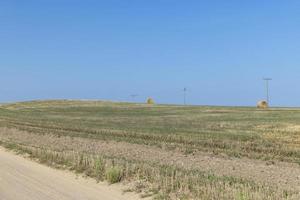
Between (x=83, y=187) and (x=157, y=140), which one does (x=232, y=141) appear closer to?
(x=157, y=140)

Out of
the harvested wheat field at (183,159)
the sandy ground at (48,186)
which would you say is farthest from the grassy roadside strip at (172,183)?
the sandy ground at (48,186)

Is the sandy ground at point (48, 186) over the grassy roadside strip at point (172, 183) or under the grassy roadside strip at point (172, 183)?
under

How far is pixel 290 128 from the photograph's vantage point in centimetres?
3425

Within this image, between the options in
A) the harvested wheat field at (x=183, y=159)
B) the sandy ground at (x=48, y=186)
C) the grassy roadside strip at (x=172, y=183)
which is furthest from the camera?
the sandy ground at (x=48, y=186)

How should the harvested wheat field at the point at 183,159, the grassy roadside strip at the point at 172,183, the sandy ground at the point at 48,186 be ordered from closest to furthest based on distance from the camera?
the grassy roadside strip at the point at 172,183, the harvested wheat field at the point at 183,159, the sandy ground at the point at 48,186

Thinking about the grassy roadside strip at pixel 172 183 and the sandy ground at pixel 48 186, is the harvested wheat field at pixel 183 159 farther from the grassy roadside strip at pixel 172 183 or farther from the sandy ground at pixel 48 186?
the sandy ground at pixel 48 186

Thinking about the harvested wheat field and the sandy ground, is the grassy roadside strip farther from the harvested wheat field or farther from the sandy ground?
the sandy ground

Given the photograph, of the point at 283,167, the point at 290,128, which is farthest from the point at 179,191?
the point at 290,128

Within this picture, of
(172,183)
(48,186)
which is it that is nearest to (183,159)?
(48,186)

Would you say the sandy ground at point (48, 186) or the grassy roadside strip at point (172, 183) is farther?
the sandy ground at point (48, 186)

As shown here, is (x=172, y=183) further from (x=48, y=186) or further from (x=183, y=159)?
(x=183, y=159)

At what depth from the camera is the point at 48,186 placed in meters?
14.1

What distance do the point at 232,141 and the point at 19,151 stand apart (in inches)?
438

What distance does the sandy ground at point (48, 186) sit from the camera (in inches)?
495
